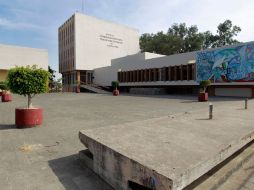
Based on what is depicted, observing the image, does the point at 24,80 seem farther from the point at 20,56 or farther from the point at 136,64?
the point at 20,56

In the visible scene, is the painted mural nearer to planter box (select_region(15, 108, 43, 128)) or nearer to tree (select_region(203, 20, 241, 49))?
planter box (select_region(15, 108, 43, 128))

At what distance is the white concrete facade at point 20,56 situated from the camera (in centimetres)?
4106

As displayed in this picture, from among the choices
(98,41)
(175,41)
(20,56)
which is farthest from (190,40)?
(20,56)

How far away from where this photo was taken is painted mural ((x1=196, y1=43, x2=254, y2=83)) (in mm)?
21219

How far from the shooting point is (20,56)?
140 feet

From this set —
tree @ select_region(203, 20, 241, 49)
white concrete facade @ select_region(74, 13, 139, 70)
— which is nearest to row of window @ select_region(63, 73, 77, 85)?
white concrete facade @ select_region(74, 13, 139, 70)

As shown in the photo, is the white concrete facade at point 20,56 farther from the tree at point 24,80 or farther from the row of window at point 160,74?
the tree at point 24,80

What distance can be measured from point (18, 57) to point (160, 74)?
28.4 m

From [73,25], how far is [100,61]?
28.3ft

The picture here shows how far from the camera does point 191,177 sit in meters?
2.86

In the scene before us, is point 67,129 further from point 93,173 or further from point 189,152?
point 189,152

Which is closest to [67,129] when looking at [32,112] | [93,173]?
[32,112]

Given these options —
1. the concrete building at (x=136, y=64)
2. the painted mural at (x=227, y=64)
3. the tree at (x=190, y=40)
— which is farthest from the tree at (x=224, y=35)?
the painted mural at (x=227, y=64)

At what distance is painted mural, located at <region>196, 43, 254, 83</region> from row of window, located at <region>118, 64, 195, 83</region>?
4.97 feet
